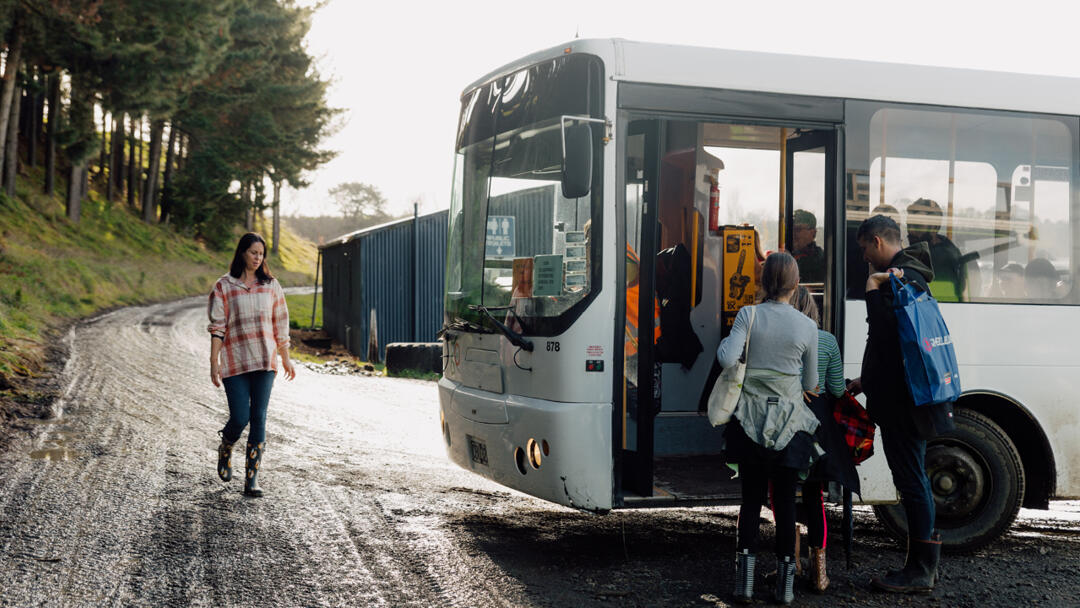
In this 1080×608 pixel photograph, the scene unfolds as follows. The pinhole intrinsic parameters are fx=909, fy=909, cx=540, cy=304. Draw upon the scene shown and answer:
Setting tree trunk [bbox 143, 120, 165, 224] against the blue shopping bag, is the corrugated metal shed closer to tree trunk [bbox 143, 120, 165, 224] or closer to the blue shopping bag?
the blue shopping bag

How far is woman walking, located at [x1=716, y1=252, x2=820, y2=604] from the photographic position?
473 cm

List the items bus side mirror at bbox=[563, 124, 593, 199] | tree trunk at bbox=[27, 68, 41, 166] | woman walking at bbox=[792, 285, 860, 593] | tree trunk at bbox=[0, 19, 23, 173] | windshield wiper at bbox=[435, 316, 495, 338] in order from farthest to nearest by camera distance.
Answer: tree trunk at bbox=[27, 68, 41, 166]
tree trunk at bbox=[0, 19, 23, 173]
windshield wiper at bbox=[435, 316, 495, 338]
bus side mirror at bbox=[563, 124, 593, 199]
woman walking at bbox=[792, 285, 860, 593]

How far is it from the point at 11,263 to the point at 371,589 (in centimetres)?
2436

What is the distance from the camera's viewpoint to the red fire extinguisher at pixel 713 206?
23.5 feet

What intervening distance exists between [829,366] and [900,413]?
0.47 m

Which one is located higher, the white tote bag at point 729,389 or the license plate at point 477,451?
the white tote bag at point 729,389

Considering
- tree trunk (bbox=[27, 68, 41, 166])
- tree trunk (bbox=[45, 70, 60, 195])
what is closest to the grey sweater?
tree trunk (bbox=[45, 70, 60, 195])

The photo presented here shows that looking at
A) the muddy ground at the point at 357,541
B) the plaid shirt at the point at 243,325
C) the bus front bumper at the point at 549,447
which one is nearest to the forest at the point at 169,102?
the muddy ground at the point at 357,541

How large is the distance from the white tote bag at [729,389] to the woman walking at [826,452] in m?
0.45

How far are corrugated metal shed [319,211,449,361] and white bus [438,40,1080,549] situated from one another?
19424 millimetres

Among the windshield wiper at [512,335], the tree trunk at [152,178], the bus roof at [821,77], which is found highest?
the tree trunk at [152,178]

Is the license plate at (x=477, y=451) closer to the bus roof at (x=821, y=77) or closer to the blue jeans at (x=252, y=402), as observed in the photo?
the blue jeans at (x=252, y=402)

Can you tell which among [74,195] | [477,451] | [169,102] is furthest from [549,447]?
[74,195]

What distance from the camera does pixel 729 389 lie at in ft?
15.8
